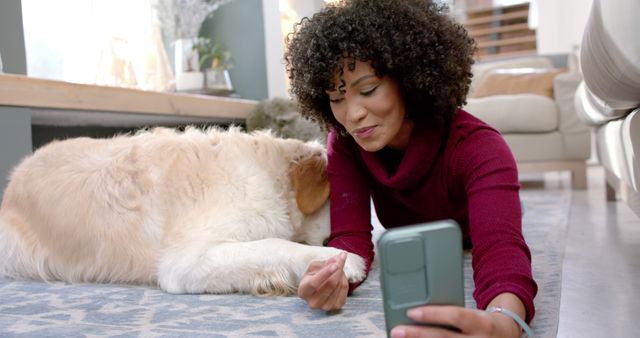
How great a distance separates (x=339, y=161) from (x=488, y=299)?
658 millimetres

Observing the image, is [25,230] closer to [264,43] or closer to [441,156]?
[441,156]

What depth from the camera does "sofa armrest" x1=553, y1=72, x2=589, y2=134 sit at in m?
3.94

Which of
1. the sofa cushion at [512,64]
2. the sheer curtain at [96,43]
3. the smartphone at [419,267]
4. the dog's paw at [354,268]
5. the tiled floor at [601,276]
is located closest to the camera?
the smartphone at [419,267]

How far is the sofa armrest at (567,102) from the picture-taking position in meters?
3.94

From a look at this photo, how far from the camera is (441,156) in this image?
1349 millimetres

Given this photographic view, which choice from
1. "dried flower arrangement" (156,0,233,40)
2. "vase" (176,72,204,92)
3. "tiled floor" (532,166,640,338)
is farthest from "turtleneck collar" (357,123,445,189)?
"dried flower arrangement" (156,0,233,40)

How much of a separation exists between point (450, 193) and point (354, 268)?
30 centimetres

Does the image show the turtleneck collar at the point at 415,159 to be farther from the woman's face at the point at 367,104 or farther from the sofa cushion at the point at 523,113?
the sofa cushion at the point at 523,113

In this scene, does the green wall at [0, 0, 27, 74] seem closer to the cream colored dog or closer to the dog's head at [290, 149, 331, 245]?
the cream colored dog

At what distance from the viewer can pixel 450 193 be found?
4.66 feet

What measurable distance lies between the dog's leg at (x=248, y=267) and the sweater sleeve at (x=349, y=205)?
8cm

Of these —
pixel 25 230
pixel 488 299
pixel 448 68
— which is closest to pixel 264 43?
pixel 25 230

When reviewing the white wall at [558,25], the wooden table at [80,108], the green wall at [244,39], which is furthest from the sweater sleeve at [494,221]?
the white wall at [558,25]

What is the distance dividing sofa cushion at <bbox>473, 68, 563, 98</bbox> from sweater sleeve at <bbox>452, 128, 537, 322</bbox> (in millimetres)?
3237
